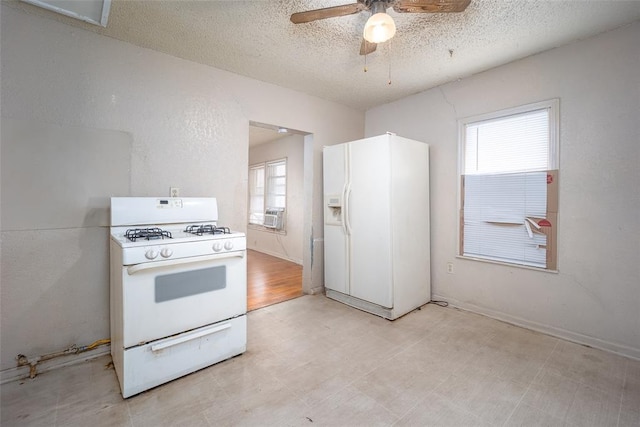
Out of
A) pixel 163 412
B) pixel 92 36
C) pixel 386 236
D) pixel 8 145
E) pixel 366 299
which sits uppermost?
pixel 92 36

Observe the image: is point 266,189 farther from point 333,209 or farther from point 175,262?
point 175,262

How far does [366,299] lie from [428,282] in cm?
82

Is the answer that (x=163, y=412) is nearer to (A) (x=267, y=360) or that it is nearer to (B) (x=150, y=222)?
(A) (x=267, y=360)

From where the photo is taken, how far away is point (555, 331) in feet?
7.91

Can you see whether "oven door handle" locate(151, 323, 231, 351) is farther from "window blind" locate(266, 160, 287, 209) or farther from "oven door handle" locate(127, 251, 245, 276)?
"window blind" locate(266, 160, 287, 209)

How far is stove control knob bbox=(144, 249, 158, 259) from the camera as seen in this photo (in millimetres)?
1662

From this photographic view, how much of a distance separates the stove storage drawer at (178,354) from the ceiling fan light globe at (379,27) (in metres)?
2.11

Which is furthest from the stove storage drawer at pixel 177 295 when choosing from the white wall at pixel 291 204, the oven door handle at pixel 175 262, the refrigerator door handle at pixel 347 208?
the white wall at pixel 291 204

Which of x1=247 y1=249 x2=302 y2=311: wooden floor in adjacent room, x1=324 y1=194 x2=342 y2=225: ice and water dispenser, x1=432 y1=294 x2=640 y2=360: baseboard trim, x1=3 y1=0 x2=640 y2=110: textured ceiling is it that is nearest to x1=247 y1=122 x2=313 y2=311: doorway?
x1=247 y1=249 x2=302 y2=311: wooden floor in adjacent room

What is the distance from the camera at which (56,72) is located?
2.02 metres

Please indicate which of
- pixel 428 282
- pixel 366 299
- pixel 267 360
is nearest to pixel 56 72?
pixel 267 360

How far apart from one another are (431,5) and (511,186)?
1834mm

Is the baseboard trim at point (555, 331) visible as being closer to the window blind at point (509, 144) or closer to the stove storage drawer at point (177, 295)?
the window blind at point (509, 144)

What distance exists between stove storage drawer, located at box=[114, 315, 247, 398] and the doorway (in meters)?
1.69
